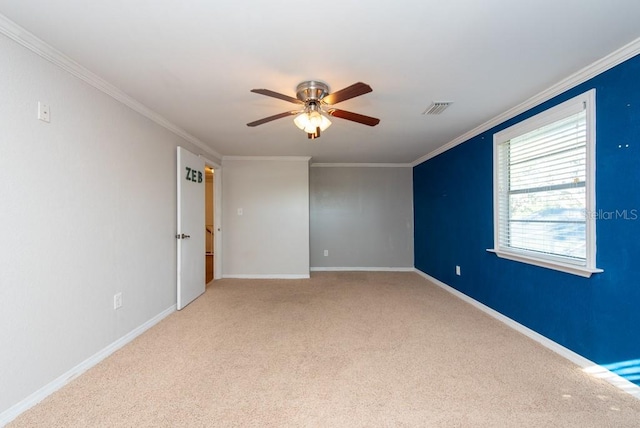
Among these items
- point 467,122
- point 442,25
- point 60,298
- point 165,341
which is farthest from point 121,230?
point 467,122

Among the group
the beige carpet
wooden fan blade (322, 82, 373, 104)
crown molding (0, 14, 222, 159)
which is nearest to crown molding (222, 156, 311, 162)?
crown molding (0, 14, 222, 159)

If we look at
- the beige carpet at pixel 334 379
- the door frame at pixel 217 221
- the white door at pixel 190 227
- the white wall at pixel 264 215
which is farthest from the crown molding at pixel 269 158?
the beige carpet at pixel 334 379

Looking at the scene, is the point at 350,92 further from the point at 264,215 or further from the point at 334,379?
the point at 264,215

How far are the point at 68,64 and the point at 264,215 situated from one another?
3400 millimetres

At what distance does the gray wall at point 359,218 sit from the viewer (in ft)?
18.9

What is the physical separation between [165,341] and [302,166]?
339 cm

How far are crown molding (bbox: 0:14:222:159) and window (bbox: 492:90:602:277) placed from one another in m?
3.69

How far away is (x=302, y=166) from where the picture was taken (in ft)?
16.6

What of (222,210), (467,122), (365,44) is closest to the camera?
(365,44)

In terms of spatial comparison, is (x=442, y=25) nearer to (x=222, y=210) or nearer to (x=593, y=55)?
(x=593, y=55)

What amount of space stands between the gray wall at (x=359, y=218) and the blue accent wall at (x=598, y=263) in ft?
6.94

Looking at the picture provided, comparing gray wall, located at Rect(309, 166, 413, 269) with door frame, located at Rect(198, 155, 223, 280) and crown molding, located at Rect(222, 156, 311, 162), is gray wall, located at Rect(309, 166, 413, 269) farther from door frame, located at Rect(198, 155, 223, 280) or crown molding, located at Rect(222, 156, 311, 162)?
door frame, located at Rect(198, 155, 223, 280)

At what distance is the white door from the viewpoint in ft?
11.1

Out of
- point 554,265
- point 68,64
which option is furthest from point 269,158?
point 554,265
